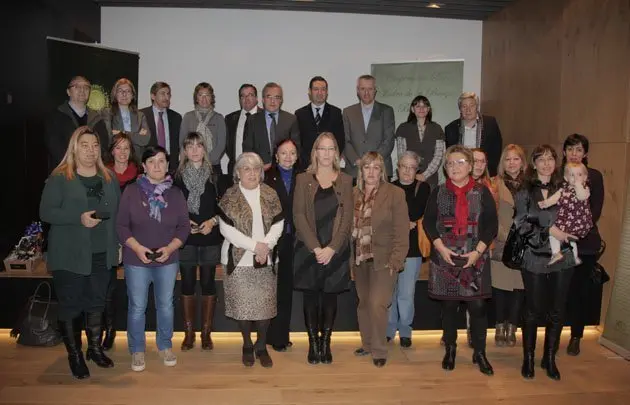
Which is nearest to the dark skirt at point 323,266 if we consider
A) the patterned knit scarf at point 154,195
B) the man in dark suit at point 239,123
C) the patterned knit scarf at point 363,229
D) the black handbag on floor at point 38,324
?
the patterned knit scarf at point 363,229

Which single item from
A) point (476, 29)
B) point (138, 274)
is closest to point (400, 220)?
point (138, 274)

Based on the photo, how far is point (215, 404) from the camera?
3084 mm

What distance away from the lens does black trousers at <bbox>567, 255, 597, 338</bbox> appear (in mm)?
3980

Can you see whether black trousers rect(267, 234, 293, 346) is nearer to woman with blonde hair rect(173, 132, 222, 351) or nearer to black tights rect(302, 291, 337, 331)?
black tights rect(302, 291, 337, 331)

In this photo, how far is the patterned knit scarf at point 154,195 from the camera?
340 cm

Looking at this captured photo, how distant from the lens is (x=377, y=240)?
356 centimetres

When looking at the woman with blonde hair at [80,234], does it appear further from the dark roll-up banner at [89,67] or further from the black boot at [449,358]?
the dark roll-up banner at [89,67]

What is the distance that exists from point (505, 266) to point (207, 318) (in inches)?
90.8

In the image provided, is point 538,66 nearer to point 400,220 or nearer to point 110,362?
point 400,220

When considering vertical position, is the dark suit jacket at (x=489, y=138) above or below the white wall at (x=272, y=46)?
below

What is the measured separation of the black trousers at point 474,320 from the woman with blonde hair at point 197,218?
1723 millimetres

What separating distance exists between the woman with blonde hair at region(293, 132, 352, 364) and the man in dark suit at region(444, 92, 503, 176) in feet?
5.62

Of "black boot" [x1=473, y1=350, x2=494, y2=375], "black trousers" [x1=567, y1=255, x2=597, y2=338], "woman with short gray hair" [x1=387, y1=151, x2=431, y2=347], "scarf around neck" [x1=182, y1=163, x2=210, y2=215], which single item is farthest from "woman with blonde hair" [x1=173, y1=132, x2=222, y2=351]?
"black trousers" [x1=567, y1=255, x2=597, y2=338]

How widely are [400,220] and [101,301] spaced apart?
212cm
